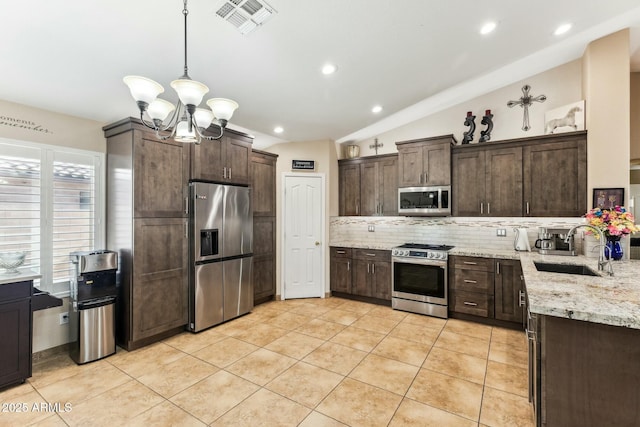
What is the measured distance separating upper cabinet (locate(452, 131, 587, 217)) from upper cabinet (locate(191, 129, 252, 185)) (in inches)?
120

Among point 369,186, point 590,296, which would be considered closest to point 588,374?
point 590,296

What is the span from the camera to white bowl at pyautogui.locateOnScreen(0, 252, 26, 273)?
2.55 metres

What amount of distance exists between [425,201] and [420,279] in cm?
115

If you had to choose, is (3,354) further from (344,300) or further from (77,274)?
(344,300)

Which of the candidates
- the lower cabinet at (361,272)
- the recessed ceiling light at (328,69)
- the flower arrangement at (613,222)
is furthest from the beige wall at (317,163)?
the flower arrangement at (613,222)

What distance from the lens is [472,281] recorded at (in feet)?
12.6

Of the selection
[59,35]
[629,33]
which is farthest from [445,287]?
[59,35]

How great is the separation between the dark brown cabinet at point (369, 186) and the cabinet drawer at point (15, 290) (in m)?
4.10

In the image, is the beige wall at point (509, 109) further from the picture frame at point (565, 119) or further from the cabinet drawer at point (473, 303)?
the cabinet drawer at point (473, 303)

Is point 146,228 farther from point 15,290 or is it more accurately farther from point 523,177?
point 523,177

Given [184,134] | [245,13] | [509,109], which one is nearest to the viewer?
[245,13]

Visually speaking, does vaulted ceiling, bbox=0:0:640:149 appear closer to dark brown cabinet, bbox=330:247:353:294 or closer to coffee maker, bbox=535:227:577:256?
coffee maker, bbox=535:227:577:256

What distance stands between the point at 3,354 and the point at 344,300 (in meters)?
3.96

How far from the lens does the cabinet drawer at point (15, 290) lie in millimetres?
2402
